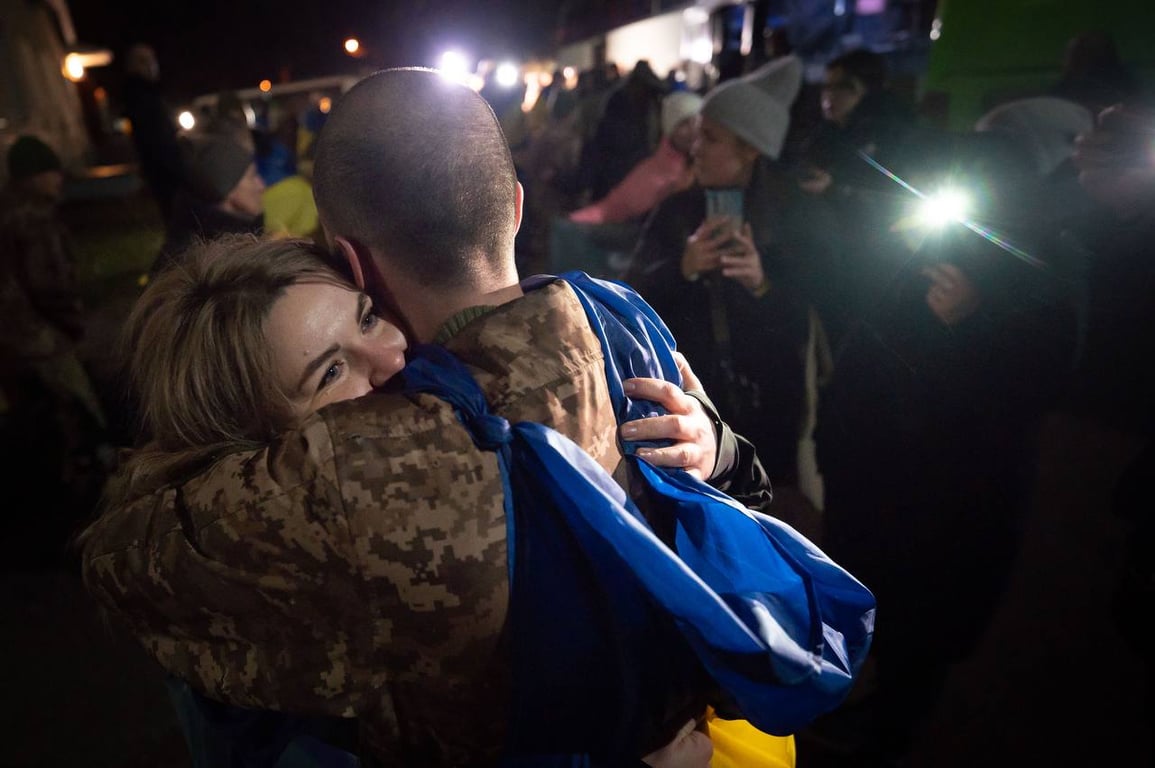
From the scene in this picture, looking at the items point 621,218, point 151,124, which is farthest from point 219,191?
point 621,218

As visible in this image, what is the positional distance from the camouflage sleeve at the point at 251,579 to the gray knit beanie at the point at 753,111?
2453 mm

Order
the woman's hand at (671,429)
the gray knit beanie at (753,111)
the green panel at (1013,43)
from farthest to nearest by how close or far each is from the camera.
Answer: the green panel at (1013,43) → the gray knit beanie at (753,111) → the woman's hand at (671,429)

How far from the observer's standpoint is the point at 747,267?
8.15 feet

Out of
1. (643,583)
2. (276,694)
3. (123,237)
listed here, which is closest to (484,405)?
(643,583)

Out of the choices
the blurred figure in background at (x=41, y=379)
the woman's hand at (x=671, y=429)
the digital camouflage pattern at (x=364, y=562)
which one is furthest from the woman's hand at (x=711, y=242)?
the blurred figure in background at (x=41, y=379)

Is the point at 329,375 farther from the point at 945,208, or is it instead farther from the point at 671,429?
the point at 945,208

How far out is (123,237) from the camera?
1248 centimetres

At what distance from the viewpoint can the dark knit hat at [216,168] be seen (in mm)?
3320

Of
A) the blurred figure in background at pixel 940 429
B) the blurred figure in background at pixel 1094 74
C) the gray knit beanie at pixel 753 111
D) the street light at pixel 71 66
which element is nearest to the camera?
the blurred figure in background at pixel 940 429

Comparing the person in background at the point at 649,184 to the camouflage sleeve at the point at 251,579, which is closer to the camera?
the camouflage sleeve at the point at 251,579

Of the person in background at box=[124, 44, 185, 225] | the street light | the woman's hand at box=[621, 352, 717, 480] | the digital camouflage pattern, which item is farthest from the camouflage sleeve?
the street light

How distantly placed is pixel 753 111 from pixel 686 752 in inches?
98.1

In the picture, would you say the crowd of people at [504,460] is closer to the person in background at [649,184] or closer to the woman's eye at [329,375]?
the woman's eye at [329,375]

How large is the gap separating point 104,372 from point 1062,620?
687 cm
